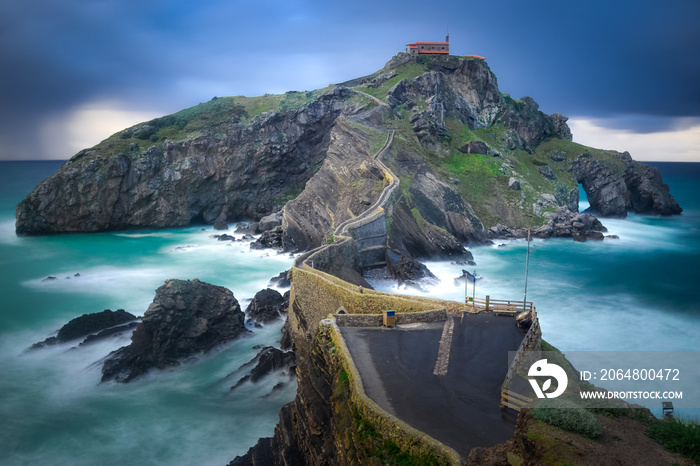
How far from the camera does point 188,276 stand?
47.8 metres

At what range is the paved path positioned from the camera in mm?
11852

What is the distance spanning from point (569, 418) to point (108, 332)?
101 feet

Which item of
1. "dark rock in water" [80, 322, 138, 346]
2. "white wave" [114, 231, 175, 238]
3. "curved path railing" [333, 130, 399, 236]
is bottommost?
"dark rock in water" [80, 322, 138, 346]

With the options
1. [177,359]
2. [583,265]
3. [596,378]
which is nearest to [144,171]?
[177,359]

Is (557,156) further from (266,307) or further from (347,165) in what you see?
(266,307)

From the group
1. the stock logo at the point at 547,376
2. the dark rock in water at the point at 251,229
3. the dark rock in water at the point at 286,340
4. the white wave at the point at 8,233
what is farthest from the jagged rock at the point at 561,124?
the white wave at the point at 8,233

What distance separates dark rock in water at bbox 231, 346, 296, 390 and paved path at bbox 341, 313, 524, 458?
33.1 feet

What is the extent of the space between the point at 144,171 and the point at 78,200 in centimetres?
968

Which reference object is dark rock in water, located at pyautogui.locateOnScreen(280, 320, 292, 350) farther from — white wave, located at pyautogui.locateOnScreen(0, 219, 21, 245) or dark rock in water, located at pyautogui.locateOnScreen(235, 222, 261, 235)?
white wave, located at pyautogui.locateOnScreen(0, 219, 21, 245)

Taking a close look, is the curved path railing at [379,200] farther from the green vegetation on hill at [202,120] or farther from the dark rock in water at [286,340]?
the green vegetation on hill at [202,120]

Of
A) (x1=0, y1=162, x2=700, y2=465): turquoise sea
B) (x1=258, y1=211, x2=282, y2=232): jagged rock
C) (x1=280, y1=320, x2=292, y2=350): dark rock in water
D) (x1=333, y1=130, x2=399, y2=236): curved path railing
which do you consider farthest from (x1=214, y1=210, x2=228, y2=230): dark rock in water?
(x1=280, y1=320, x2=292, y2=350): dark rock in water

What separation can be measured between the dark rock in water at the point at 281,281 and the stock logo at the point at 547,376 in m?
29.3

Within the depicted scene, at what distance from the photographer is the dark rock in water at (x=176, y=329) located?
91.0 ft

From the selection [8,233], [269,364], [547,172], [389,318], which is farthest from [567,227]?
[8,233]
